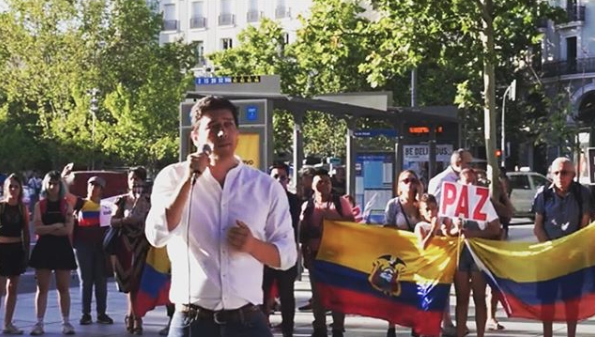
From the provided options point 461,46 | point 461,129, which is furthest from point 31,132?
point 461,46

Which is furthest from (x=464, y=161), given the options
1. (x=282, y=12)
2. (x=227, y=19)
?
(x=227, y=19)

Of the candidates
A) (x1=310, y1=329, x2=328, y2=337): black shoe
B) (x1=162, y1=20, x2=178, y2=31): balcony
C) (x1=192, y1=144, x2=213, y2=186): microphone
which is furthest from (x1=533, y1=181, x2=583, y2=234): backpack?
(x1=162, y1=20, x2=178, y2=31): balcony

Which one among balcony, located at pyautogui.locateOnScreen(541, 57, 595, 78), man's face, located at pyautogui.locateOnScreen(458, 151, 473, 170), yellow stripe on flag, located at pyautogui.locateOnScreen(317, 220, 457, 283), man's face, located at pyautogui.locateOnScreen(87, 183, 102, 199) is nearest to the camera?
yellow stripe on flag, located at pyautogui.locateOnScreen(317, 220, 457, 283)

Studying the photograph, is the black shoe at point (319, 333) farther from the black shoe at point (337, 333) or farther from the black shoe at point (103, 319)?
the black shoe at point (103, 319)

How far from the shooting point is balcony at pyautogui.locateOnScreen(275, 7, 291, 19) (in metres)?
83.8

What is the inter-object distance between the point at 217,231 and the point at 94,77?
58.9 m

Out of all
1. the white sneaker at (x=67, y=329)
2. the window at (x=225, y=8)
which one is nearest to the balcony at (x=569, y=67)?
the window at (x=225, y=8)

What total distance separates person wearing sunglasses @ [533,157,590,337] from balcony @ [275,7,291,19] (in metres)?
73.4

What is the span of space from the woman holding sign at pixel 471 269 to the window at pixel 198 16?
78319mm

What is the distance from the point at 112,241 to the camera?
12.4 meters

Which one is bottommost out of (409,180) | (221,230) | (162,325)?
(162,325)

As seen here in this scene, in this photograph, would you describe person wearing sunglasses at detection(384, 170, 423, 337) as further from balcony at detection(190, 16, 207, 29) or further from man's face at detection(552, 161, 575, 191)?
balcony at detection(190, 16, 207, 29)

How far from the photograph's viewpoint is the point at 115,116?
62.8 metres

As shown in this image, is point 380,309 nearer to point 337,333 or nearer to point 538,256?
point 337,333
